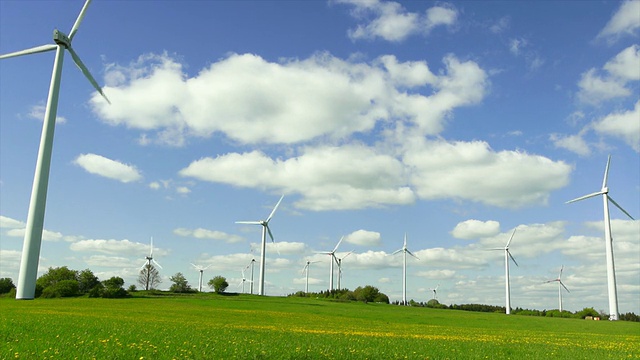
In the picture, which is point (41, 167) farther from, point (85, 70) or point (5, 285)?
point (5, 285)

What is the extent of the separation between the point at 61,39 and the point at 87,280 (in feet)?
273

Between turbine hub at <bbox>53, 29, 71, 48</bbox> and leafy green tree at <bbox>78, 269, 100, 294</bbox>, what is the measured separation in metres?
81.3

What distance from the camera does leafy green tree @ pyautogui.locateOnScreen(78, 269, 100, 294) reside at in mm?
140750

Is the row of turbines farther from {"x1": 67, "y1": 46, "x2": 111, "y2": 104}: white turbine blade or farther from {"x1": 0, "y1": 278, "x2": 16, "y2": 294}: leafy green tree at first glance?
{"x1": 0, "y1": 278, "x2": 16, "y2": 294}: leafy green tree

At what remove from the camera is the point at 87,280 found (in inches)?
5576

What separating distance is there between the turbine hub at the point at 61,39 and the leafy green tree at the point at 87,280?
81290 mm

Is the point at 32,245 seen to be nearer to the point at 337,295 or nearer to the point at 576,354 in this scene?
the point at 576,354

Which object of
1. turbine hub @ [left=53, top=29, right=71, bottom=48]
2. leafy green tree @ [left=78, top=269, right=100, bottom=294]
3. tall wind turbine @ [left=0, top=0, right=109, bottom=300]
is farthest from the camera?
leafy green tree @ [left=78, top=269, right=100, bottom=294]

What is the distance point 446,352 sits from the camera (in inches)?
1094

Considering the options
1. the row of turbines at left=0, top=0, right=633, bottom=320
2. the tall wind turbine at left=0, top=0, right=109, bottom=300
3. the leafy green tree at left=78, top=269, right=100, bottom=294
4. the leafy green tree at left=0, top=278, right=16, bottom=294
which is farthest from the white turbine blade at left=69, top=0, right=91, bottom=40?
the leafy green tree at left=0, top=278, right=16, bottom=294

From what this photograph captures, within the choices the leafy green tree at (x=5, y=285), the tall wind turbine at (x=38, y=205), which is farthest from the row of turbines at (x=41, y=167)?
the leafy green tree at (x=5, y=285)

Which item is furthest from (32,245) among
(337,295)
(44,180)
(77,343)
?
(337,295)

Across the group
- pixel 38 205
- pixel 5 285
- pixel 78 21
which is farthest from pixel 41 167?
pixel 5 285

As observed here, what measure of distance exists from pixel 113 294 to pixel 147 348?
366 feet
